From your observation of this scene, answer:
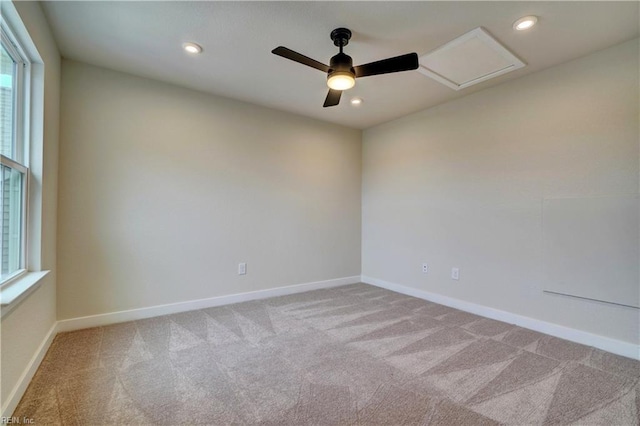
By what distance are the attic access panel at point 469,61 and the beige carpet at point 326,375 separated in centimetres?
238

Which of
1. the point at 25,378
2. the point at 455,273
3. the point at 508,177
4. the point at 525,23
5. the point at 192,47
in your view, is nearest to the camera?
the point at 25,378

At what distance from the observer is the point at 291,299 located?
3615 millimetres

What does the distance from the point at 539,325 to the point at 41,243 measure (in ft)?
13.5

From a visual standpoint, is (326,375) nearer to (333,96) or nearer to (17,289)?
(17,289)

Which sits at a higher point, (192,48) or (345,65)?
(192,48)

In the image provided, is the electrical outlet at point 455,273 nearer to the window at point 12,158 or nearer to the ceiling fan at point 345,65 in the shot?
the ceiling fan at point 345,65

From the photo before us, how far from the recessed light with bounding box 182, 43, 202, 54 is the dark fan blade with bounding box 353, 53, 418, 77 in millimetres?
1304

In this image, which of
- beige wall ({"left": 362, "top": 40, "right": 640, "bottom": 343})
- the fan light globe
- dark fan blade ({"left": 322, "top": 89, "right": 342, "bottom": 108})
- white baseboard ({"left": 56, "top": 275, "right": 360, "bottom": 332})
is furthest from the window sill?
beige wall ({"left": 362, "top": 40, "right": 640, "bottom": 343})

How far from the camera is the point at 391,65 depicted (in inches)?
78.9

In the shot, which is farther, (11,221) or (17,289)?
(11,221)

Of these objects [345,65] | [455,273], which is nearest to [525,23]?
[345,65]

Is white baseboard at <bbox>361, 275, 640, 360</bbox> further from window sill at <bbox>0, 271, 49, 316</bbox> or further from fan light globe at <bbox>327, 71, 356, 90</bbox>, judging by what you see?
window sill at <bbox>0, 271, 49, 316</bbox>

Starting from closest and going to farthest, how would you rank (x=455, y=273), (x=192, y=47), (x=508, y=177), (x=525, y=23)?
(x=525, y=23) < (x=192, y=47) < (x=508, y=177) < (x=455, y=273)

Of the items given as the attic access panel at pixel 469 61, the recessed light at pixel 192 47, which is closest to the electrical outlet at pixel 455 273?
the attic access panel at pixel 469 61
